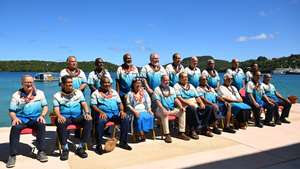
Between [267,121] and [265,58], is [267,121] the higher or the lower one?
the lower one

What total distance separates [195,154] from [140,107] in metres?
1.50

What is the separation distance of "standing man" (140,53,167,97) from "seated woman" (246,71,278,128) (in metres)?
2.26

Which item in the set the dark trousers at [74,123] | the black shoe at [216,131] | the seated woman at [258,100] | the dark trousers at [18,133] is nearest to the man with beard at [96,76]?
the dark trousers at [74,123]

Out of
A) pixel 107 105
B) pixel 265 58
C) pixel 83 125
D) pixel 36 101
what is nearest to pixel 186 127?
pixel 107 105

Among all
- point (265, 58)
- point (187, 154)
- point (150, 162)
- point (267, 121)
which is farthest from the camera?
point (265, 58)

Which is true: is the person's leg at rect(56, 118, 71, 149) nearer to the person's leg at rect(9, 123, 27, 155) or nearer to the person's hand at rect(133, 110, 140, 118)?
the person's leg at rect(9, 123, 27, 155)

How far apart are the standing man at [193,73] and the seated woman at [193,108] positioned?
15.5 inches

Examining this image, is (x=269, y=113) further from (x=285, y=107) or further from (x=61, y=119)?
(x=61, y=119)

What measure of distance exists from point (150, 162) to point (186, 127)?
1899 mm

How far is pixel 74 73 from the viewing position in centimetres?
599

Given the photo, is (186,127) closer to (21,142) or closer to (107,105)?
(107,105)

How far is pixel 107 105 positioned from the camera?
5645mm

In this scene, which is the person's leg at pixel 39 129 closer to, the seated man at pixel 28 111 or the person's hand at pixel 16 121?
the seated man at pixel 28 111

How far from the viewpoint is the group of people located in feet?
16.4
